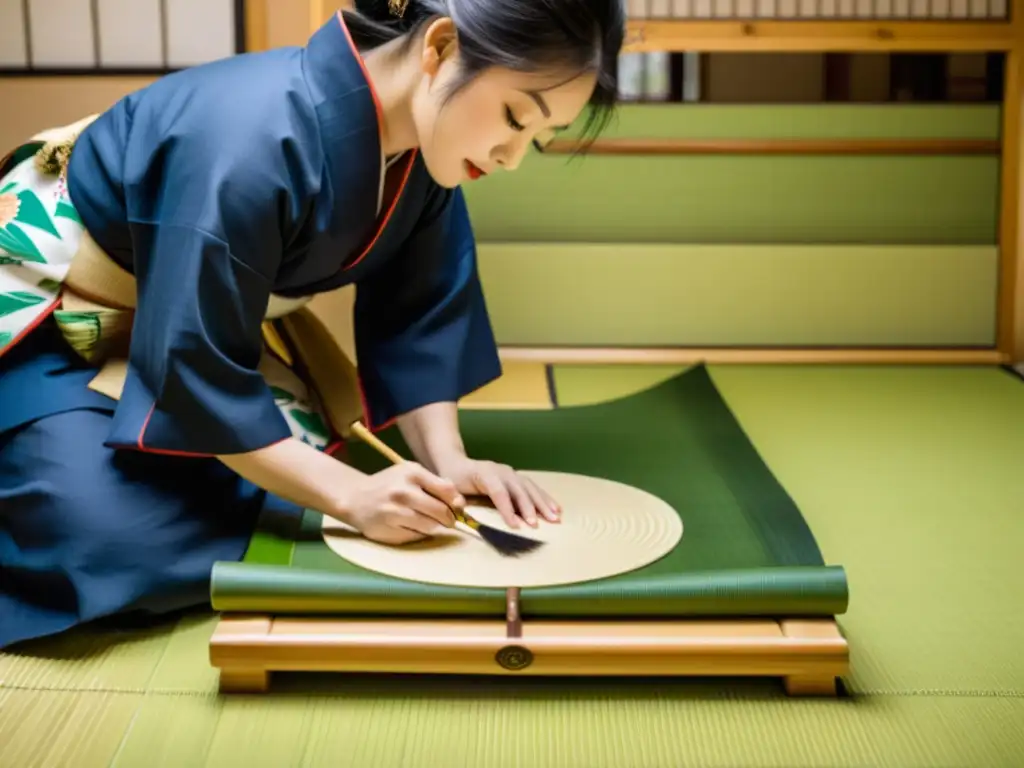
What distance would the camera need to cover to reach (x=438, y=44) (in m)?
1.43

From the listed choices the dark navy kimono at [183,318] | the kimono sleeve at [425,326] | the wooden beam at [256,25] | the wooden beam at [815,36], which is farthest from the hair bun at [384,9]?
the wooden beam at [815,36]

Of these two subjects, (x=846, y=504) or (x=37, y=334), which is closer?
(x=37, y=334)

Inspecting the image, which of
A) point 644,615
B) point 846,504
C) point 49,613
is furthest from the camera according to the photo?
point 846,504

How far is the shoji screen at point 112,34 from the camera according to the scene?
9.41 feet

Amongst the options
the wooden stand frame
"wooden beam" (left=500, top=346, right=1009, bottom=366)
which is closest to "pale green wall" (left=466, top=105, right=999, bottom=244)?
"wooden beam" (left=500, top=346, right=1009, bottom=366)

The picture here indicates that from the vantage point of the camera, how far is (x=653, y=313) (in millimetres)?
3146

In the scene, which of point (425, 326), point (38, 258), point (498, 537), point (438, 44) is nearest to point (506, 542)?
point (498, 537)

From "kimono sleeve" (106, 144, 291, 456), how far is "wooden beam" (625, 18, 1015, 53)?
1.77 m

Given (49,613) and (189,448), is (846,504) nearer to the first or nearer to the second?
(189,448)

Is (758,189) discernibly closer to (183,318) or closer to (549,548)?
(549,548)

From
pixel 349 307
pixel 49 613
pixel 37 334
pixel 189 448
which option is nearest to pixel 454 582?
pixel 189 448

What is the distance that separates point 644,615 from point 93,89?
213 cm

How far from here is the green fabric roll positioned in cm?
137

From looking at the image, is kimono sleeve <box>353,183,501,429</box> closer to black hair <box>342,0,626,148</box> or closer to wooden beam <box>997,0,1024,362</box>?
black hair <box>342,0,626,148</box>
